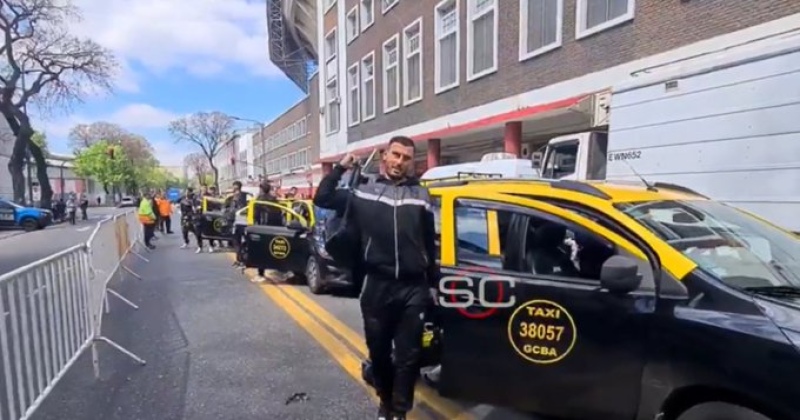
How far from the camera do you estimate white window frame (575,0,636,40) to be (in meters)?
11.7

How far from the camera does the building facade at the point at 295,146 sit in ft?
129

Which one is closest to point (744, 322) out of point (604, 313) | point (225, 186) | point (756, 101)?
point (604, 313)

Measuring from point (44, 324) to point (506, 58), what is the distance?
13884 mm

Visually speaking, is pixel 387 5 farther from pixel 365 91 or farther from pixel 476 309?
pixel 476 309

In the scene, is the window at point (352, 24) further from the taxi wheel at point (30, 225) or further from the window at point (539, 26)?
the taxi wheel at point (30, 225)

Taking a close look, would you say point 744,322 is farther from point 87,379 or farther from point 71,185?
point 71,185

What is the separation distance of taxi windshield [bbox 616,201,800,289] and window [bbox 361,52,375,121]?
23624mm

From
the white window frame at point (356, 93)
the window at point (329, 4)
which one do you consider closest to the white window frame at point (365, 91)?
the white window frame at point (356, 93)

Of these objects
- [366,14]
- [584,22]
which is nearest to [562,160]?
[584,22]

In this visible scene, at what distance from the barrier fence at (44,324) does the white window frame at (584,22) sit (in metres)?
11.0

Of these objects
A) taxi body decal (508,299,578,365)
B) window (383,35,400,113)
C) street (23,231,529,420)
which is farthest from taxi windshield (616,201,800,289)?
window (383,35,400,113)

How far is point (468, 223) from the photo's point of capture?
3.74 meters

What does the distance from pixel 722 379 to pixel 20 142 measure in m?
41.6

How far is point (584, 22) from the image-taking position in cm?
1288
